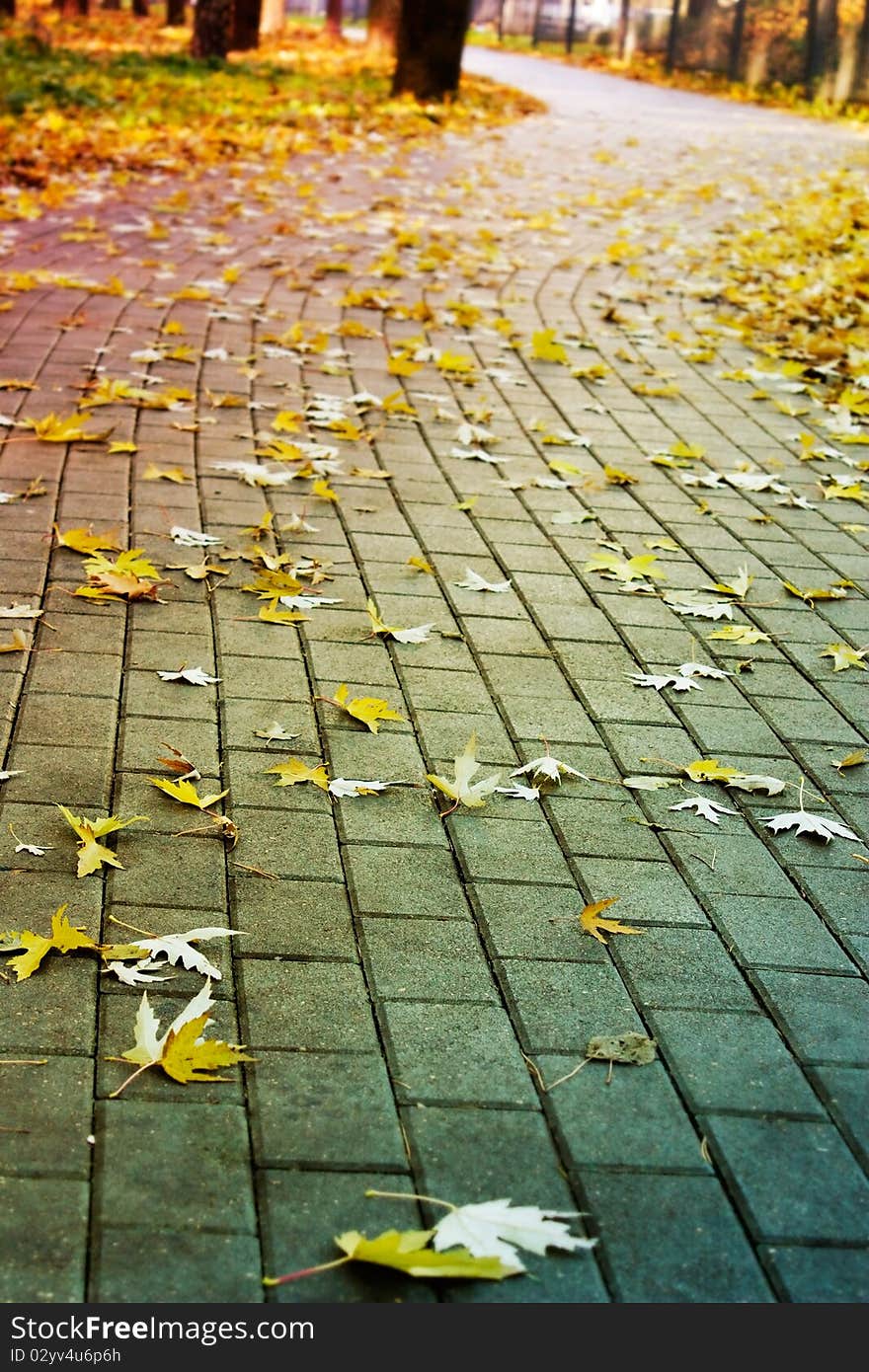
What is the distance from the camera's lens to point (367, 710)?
345 cm

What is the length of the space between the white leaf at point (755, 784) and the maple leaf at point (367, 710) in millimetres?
770

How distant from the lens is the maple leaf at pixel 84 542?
4.24m

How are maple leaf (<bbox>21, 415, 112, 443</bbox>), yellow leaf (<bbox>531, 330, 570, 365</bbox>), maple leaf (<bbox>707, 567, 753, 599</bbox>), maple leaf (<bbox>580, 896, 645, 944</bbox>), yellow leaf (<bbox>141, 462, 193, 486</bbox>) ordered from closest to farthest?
maple leaf (<bbox>580, 896, 645, 944</bbox>)
maple leaf (<bbox>707, 567, 753, 599</bbox>)
yellow leaf (<bbox>141, 462, 193, 486</bbox>)
maple leaf (<bbox>21, 415, 112, 443</bbox>)
yellow leaf (<bbox>531, 330, 570, 365</bbox>)

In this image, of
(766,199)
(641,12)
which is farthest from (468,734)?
(641,12)

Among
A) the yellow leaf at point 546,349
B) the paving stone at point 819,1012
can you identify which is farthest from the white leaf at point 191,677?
the yellow leaf at point 546,349

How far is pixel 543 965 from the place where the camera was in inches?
103

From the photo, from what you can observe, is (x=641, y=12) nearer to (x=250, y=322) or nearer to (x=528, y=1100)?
(x=250, y=322)

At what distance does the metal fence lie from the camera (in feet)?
86.1

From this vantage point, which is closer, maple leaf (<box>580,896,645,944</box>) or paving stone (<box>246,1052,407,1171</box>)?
paving stone (<box>246,1052,407,1171</box>)

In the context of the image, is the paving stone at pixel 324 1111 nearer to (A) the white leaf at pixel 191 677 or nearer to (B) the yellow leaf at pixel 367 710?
(B) the yellow leaf at pixel 367 710

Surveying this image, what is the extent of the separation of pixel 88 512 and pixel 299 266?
437 cm

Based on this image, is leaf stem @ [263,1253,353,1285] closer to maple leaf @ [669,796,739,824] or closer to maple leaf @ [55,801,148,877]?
maple leaf @ [55,801,148,877]

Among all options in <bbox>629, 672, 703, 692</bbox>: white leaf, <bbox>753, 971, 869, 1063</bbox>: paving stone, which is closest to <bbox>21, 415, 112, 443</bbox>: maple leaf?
<bbox>629, 672, 703, 692</bbox>: white leaf

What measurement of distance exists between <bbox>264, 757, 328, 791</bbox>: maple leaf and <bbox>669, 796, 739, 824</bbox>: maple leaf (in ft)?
2.45
